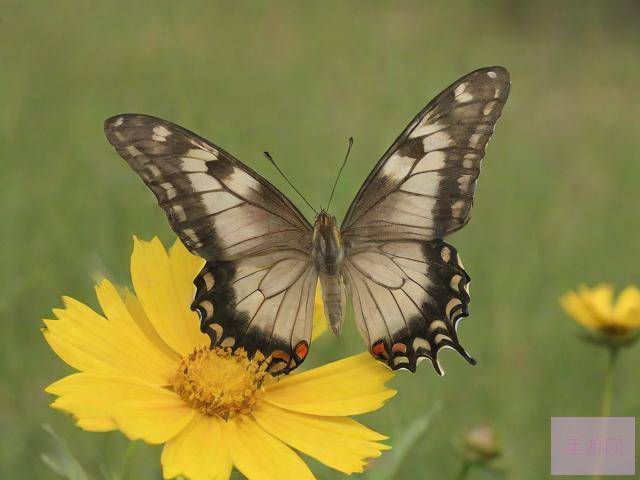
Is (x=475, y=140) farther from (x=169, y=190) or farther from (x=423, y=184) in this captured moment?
(x=169, y=190)

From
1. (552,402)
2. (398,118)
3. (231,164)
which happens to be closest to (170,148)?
(231,164)

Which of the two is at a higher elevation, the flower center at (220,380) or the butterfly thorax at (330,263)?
the butterfly thorax at (330,263)

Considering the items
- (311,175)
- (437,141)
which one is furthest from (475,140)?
(311,175)

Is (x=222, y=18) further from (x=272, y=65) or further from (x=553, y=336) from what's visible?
(x=553, y=336)

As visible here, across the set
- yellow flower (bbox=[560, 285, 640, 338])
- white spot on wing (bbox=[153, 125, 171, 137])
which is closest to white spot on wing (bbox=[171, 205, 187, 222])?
white spot on wing (bbox=[153, 125, 171, 137])

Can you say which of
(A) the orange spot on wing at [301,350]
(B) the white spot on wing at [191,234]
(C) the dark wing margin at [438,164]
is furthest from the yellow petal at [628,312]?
(B) the white spot on wing at [191,234]

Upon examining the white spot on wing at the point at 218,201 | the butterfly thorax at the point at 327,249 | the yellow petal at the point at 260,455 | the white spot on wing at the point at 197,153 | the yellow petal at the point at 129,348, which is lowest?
the yellow petal at the point at 260,455

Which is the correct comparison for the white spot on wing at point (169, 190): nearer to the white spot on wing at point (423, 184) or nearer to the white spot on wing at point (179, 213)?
the white spot on wing at point (179, 213)
